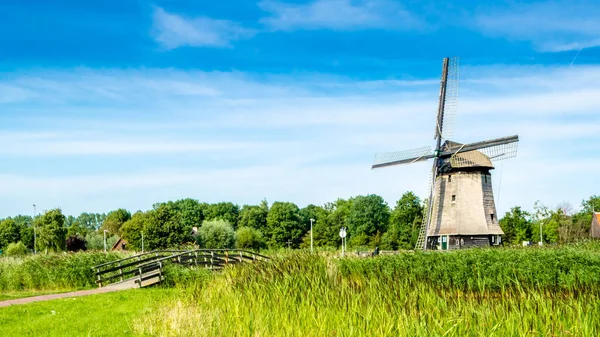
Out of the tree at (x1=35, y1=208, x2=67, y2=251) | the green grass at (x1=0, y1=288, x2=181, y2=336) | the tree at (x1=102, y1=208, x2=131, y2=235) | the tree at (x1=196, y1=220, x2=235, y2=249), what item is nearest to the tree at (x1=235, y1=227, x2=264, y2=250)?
the tree at (x1=196, y1=220, x2=235, y2=249)

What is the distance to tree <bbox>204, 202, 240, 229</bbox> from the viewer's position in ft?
316

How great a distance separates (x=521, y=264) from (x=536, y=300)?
10.9 metres

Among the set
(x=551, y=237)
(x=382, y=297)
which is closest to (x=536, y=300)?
(x=382, y=297)

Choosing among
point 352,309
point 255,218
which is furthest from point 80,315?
point 255,218

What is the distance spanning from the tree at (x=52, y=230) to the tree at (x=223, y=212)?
41.5m

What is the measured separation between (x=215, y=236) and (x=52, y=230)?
1895cm

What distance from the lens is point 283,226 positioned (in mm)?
80438

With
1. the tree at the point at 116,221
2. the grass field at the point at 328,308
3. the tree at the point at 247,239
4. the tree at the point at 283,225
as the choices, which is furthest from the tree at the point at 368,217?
the grass field at the point at 328,308

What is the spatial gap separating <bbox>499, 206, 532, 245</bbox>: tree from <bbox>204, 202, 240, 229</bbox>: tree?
4675cm

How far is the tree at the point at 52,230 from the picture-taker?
5419 cm

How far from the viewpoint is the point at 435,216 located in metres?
36.5

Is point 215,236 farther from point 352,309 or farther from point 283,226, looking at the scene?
point 352,309

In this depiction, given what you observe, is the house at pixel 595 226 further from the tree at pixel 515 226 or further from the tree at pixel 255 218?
the tree at pixel 255 218

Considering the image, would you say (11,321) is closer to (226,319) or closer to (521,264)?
(226,319)
